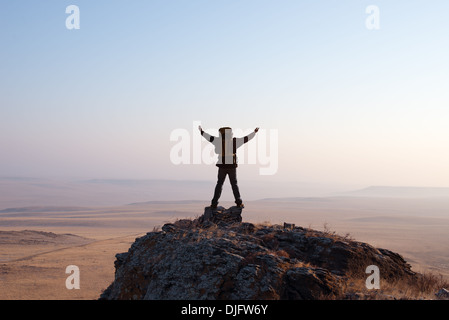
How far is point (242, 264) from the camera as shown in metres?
7.50

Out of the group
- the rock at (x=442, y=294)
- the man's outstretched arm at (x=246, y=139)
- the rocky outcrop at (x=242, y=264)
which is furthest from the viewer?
the man's outstretched arm at (x=246, y=139)

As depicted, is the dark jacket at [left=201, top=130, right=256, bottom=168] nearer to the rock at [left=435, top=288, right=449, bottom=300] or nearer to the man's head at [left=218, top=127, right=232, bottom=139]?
the man's head at [left=218, top=127, right=232, bottom=139]

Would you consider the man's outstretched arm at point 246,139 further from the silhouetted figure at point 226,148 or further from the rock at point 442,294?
the rock at point 442,294

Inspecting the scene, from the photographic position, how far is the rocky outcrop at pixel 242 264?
7031 mm

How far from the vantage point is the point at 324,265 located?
880 centimetres

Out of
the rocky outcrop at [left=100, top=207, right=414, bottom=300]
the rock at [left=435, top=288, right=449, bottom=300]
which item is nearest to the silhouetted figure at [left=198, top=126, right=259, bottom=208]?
the rocky outcrop at [left=100, top=207, right=414, bottom=300]

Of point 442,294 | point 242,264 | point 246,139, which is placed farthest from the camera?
point 246,139

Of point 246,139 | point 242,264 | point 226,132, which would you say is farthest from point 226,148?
point 242,264

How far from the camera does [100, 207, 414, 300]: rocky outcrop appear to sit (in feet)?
23.1

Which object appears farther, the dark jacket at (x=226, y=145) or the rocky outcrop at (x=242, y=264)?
the dark jacket at (x=226, y=145)

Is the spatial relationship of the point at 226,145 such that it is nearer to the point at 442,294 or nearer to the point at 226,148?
the point at 226,148

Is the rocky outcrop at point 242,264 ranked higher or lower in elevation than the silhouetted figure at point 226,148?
lower

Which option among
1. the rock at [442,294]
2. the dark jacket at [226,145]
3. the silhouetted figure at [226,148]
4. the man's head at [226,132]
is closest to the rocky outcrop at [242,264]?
the rock at [442,294]
